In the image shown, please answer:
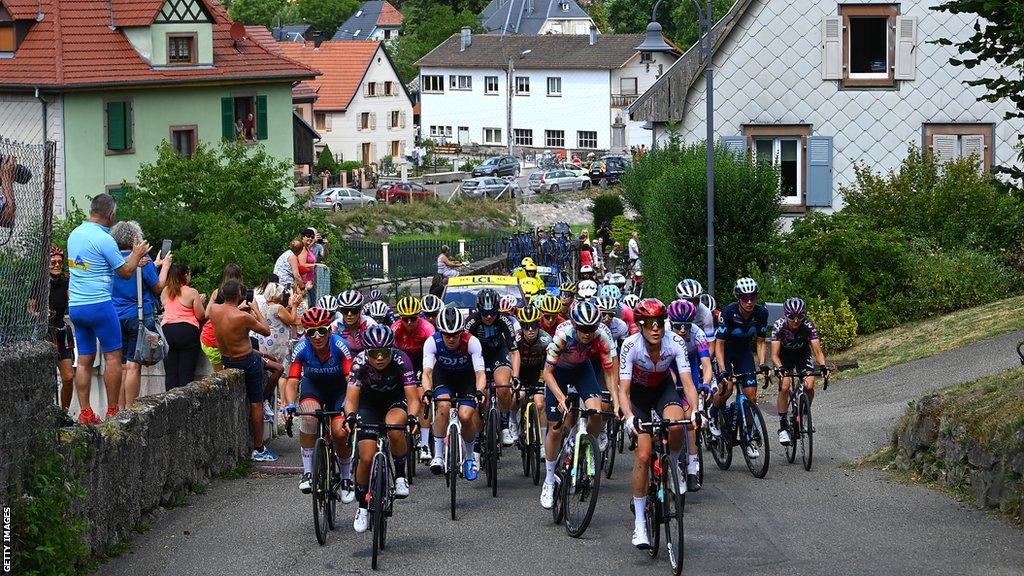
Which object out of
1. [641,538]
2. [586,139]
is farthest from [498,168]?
[641,538]

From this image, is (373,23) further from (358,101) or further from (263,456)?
(263,456)

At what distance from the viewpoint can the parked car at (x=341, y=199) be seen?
71.8m

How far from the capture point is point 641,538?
11.3m

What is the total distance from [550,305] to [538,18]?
12399 centimetres

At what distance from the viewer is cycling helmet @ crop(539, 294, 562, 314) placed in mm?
15797

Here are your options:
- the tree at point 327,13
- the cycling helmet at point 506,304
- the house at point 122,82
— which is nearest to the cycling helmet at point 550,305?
the cycling helmet at point 506,304

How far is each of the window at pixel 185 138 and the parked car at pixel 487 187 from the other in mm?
25058

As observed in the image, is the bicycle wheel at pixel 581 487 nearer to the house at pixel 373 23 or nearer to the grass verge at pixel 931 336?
the grass verge at pixel 931 336

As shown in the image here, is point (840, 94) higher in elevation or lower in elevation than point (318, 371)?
higher

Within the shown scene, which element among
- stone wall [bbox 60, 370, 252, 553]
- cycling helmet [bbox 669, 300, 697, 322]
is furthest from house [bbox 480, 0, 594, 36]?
cycling helmet [bbox 669, 300, 697, 322]

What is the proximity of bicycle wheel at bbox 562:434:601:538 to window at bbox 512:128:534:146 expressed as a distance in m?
94.8

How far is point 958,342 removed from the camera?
23391 millimetres

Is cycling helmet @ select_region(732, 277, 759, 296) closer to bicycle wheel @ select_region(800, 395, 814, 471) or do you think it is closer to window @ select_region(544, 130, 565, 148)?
bicycle wheel @ select_region(800, 395, 814, 471)

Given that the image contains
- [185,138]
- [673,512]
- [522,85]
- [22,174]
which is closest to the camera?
[22,174]
